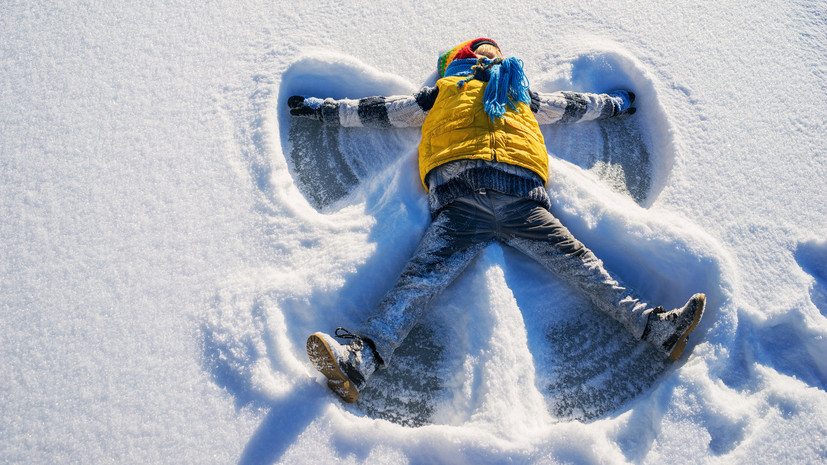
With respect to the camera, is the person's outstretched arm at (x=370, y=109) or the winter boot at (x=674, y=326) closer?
the winter boot at (x=674, y=326)

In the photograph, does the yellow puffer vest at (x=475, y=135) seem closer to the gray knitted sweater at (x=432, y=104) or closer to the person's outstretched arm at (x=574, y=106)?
the gray knitted sweater at (x=432, y=104)

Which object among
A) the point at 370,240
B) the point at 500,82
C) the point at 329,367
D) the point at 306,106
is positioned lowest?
the point at 329,367

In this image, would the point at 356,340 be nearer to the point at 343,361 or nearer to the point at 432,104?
the point at 343,361

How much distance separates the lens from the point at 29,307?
185 centimetres

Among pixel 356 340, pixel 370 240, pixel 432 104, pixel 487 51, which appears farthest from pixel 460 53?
pixel 356 340

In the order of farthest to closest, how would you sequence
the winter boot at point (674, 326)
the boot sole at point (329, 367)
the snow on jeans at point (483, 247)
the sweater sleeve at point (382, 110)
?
the sweater sleeve at point (382, 110)
the snow on jeans at point (483, 247)
the winter boot at point (674, 326)
the boot sole at point (329, 367)

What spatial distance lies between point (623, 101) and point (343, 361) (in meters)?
1.87

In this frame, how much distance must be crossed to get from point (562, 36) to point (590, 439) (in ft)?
6.90

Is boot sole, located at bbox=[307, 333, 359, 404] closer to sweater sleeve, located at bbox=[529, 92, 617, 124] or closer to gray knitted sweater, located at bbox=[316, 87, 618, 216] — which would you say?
gray knitted sweater, located at bbox=[316, 87, 618, 216]

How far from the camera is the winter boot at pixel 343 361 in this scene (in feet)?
5.46

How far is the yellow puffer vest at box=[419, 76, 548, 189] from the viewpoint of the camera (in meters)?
2.02

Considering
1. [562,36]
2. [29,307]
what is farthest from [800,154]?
[29,307]

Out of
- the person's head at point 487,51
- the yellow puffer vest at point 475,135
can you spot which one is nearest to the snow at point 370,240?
the yellow puffer vest at point 475,135

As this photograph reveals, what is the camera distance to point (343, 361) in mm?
1699
